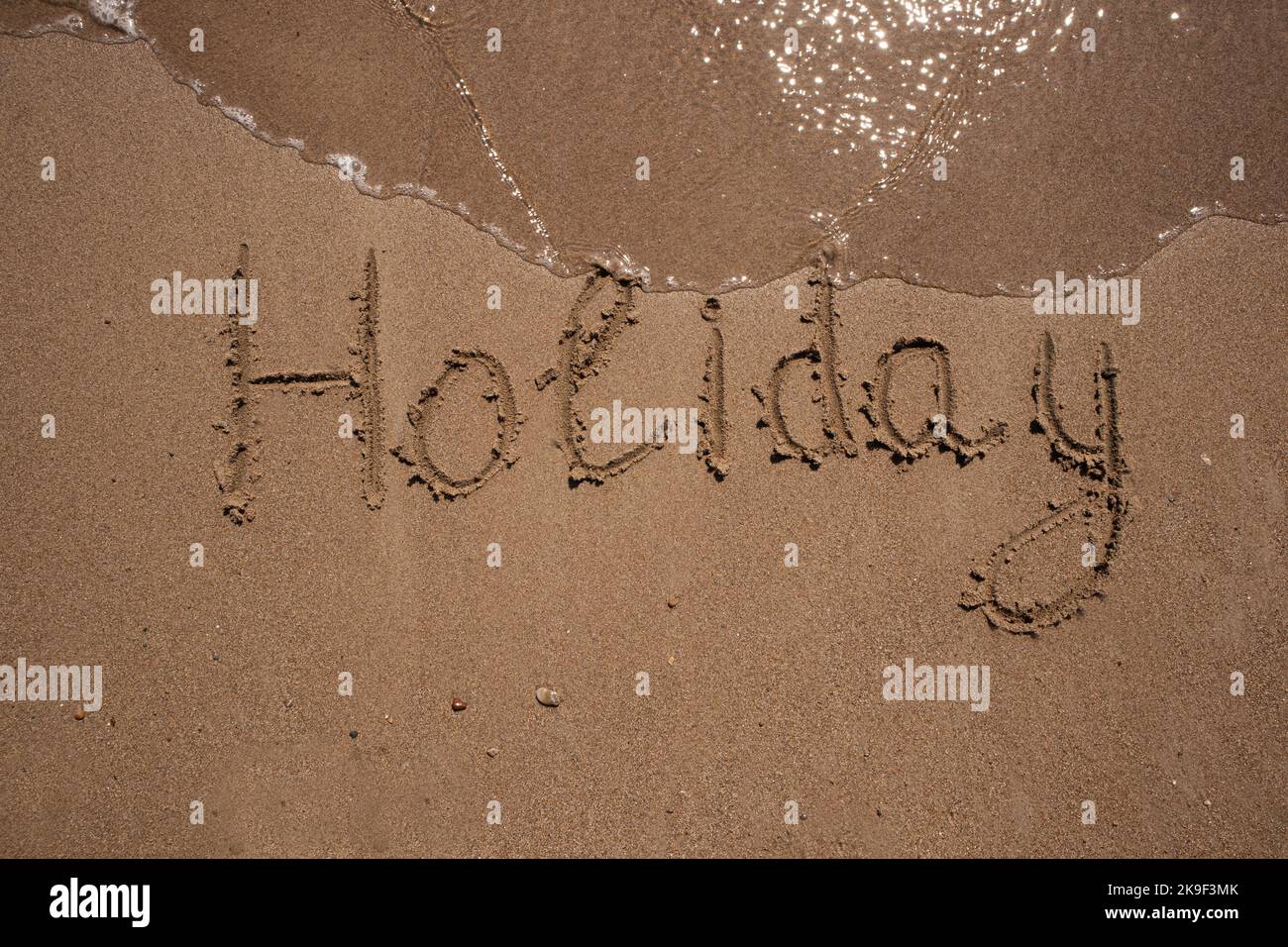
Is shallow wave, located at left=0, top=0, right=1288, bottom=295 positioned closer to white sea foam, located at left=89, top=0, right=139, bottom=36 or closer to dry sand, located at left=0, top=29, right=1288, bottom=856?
white sea foam, located at left=89, top=0, right=139, bottom=36

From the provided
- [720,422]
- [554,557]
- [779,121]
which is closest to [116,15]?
[779,121]

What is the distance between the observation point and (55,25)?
132 inches

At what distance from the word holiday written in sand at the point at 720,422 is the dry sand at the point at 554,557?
0.03 metres

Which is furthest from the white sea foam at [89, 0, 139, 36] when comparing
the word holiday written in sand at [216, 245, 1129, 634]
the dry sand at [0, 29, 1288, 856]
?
the word holiday written in sand at [216, 245, 1129, 634]

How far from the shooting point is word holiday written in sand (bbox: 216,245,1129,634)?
Answer: 319 centimetres

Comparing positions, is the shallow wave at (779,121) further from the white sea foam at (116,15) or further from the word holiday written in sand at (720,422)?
the word holiday written in sand at (720,422)

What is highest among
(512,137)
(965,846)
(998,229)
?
(512,137)

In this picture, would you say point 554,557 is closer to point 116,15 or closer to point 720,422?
point 720,422

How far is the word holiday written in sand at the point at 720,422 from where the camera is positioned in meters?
3.19

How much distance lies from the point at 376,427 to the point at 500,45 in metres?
1.70

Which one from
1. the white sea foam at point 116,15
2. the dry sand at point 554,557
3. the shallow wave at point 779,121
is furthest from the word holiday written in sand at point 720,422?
the white sea foam at point 116,15

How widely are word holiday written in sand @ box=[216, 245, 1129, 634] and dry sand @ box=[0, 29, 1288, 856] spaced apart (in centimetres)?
3

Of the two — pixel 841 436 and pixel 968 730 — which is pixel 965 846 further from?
pixel 841 436
